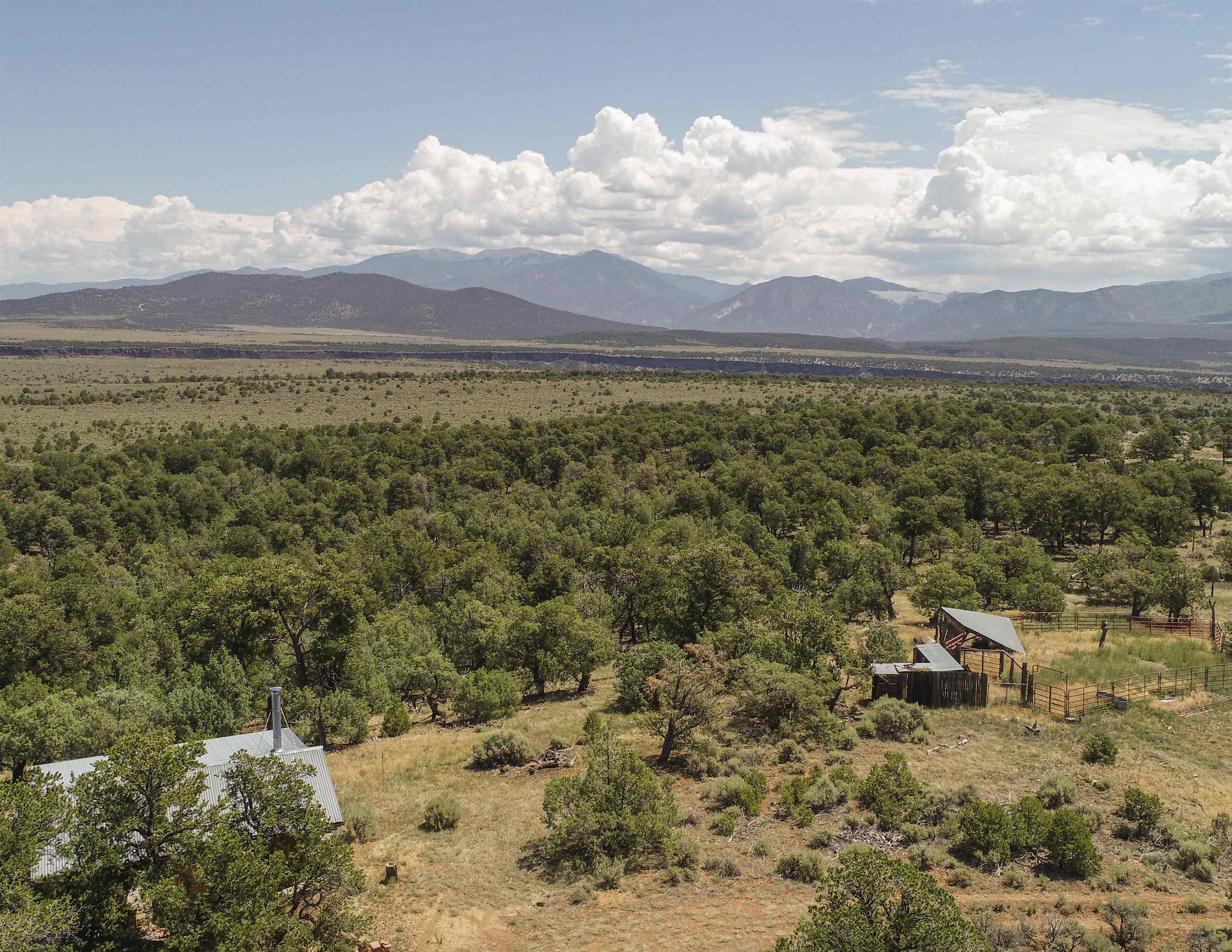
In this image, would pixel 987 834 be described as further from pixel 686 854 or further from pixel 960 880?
pixel 686 854

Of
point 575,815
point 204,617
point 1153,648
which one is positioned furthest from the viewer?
point 1153,648

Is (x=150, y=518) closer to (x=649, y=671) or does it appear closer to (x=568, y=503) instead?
(x=568, y=503)

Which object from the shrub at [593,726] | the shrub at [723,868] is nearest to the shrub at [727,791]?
the shrub at [723,868]

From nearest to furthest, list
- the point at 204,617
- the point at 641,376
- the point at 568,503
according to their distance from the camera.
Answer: the point at 204,617, the point at 568,503, the point at 641,376

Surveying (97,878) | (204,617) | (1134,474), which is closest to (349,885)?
(97,878)

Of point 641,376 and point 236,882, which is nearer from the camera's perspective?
point 236,882

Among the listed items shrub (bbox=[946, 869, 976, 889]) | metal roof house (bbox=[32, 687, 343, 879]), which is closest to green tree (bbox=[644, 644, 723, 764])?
shrub (bbox=[946, 869, 976, 889])

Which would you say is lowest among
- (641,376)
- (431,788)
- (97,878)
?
(431,788)

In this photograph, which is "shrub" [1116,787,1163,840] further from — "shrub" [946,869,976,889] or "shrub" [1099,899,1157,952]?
"shrub" [946,869,976,889]

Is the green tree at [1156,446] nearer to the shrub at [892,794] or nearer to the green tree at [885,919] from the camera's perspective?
the shrub at [892,794]
